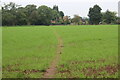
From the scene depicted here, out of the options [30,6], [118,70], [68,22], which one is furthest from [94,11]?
[118,70]

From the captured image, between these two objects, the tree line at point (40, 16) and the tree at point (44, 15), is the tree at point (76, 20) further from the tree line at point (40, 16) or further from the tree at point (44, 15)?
the tree at point (44, 15)

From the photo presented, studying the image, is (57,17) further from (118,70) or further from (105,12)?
(118,70)

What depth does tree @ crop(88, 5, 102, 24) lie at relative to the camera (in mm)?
104875

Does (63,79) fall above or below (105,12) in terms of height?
below

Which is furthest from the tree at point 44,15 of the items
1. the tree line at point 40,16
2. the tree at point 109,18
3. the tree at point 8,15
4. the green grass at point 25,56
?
the green grass at point 25,56

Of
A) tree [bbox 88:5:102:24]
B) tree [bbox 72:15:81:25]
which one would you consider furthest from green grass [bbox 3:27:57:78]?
tree [bbox 72:15:81:25]

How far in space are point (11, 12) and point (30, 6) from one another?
12.7 meters

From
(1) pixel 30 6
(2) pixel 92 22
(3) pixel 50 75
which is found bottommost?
(3) pixel 50 75

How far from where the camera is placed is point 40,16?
9725 centimetres

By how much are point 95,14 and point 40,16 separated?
26.4 meters

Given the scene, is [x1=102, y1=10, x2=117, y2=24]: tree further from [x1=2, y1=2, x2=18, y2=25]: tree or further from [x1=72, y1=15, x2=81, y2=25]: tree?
[x1=2, y1=2, x2=18, y2=25]: tree

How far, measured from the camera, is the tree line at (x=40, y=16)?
90000 millimetres

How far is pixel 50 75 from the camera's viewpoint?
29.8 feet

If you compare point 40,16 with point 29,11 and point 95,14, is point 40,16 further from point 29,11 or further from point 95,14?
point 95,14
